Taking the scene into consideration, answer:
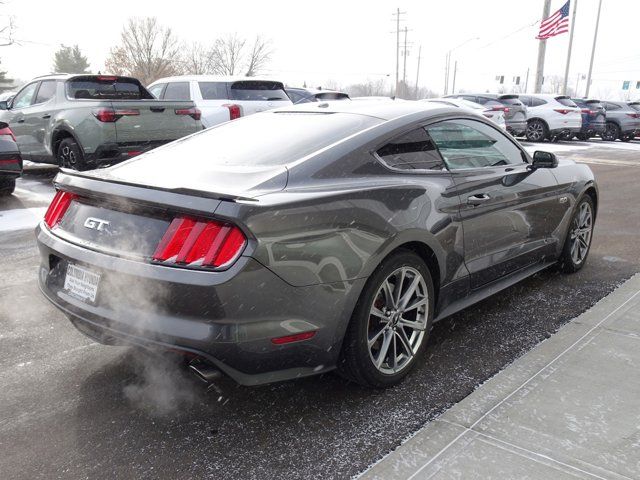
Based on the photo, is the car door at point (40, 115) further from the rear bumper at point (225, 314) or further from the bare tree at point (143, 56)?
the bare tree at point (143, 56)

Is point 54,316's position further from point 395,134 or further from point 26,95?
point 26,95

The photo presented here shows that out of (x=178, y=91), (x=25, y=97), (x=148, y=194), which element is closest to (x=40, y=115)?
(x=25, y=97)

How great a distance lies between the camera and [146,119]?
860 cm

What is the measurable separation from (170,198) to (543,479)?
1.89 m

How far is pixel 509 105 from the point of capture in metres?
19.1

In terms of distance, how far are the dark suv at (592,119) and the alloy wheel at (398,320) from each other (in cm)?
2163

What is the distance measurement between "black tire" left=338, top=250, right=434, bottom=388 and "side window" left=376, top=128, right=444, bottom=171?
20.2 inches

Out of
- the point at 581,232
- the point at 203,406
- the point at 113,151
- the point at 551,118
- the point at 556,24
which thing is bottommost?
the point at 203,406

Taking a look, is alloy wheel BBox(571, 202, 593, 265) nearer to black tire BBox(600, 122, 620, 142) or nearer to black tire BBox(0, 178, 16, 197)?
black tire BBox(0, 178, 16, 197)

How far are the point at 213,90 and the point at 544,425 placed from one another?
9444 mm

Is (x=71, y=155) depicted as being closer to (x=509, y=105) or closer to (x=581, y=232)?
(x=581, y=232)

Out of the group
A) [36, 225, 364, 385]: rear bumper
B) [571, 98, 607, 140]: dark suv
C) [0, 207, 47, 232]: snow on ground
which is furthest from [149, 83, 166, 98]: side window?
[571, 98, 607, 140]: dark suv

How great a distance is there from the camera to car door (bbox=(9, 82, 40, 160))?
9.66 metres

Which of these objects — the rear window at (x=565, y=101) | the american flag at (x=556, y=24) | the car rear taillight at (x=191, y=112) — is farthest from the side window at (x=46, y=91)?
the american flag at (x=556, y=24)
